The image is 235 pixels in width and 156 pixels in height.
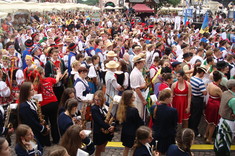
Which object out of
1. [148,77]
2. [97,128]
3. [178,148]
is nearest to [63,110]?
[97,128]

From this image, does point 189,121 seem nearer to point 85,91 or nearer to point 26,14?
point 85,91

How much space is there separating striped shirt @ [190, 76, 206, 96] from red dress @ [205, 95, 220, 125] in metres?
0.27

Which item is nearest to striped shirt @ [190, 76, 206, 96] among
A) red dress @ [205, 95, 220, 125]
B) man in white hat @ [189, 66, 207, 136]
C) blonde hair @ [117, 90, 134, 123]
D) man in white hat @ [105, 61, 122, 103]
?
man in white hat @ [189, 66, 207, 136]

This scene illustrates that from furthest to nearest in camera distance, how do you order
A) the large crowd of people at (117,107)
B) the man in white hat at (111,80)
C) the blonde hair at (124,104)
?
the man in white hat at (111,80) < the blonde hair at (124,104) < the large crowd of people at (117,107)

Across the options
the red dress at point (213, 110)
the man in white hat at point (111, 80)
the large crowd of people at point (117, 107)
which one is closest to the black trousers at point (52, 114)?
the large crowd of people at point (117, 107)

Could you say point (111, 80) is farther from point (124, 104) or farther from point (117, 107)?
point (124, 104)

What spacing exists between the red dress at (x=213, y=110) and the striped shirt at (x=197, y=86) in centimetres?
27

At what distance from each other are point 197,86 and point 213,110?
64cm

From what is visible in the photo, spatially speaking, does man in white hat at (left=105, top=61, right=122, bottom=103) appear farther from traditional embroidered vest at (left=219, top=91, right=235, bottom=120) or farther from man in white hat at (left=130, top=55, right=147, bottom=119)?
traditional embroidered vest at (left=219, top=91, right=235, bottom=120)

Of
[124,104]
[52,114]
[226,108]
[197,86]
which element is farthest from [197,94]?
[52,114]

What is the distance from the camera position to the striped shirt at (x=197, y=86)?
599cm

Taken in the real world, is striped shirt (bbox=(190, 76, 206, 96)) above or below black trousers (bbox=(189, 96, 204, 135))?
above

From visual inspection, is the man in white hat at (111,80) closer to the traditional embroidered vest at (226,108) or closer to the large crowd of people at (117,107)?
the large crowd of people at (117,107)

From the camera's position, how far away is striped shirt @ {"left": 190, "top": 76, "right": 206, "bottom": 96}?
5.99 meters
